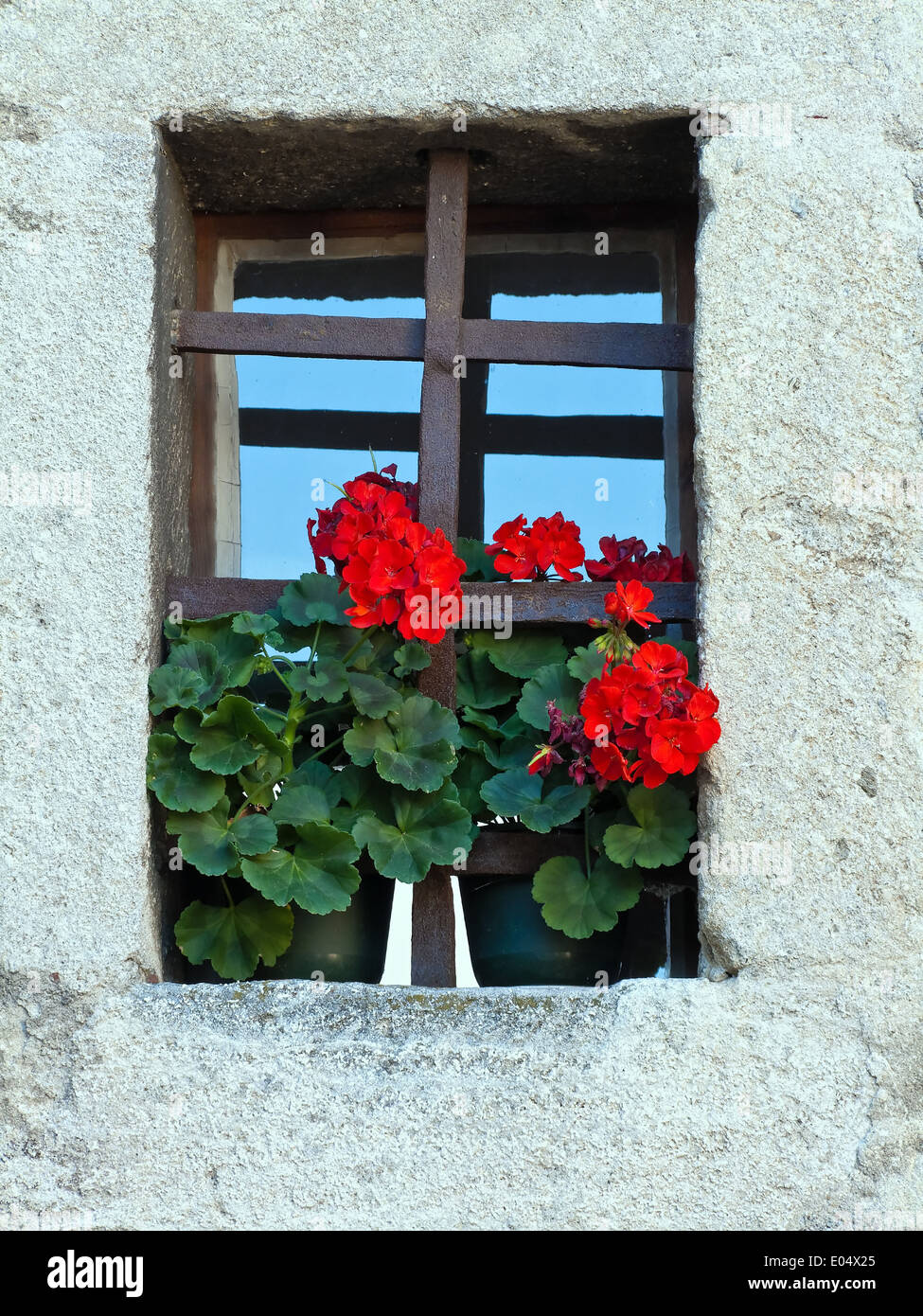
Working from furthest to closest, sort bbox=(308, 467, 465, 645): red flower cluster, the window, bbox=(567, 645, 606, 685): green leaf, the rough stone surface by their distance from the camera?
the window
bbox=(567, 645, 606, 685): green leaf
bbox=(308, 467, 465, 645): red flower cluster
the rough stone surface

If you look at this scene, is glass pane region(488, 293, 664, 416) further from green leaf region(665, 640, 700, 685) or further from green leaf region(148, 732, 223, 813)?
green leaf region(148, 732, 223, 813)

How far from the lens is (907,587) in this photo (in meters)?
1.85

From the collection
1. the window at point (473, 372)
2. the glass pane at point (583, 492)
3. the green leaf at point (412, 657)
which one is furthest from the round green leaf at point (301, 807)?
the glass pane at point (583, 492)

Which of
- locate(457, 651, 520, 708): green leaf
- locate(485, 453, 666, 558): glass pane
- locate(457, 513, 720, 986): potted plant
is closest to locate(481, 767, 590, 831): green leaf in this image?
locate(457, 513, 720, 986): potted plant

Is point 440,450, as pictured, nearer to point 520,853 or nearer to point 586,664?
point 586,664

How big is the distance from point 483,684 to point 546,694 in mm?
133

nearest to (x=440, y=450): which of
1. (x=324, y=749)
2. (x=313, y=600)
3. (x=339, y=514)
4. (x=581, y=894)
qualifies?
(x=339, y=514)

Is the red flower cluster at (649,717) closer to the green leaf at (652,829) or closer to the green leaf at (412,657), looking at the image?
the green leaf at (652,829)

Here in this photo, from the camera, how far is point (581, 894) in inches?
73.9

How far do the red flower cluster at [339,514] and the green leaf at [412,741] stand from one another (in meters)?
0.27

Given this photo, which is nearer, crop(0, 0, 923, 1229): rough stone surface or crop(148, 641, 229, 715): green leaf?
crop(0, 0, 923, 1229): rough stone surface

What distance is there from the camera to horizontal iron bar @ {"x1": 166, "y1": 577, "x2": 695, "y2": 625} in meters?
1.98

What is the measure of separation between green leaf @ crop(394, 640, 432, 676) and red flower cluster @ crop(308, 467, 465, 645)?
0.06m
